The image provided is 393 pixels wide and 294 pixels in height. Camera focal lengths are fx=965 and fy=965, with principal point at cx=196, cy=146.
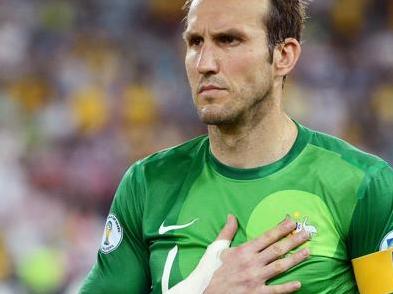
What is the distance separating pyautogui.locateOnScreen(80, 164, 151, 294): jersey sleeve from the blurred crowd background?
4.04 metres

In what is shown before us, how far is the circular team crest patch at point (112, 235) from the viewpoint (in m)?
3.01

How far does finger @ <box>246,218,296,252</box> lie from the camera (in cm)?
273

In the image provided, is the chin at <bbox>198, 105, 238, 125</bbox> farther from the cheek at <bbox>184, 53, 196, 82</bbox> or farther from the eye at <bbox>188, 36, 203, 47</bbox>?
the eye at <bbox>188, 36, 203, 47</bbox>

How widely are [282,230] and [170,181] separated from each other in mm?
448

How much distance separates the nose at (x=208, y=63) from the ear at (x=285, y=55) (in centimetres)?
21

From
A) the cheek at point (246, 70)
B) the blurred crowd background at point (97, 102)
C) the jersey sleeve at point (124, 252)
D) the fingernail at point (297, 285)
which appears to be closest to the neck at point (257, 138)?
the cheek at point (246, 70)

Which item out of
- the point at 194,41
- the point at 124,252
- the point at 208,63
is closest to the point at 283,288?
the point at 124,252

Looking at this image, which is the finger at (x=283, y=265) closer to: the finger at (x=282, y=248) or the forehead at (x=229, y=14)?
the finger at (x=282, y=248)

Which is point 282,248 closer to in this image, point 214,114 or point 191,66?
point 214,114

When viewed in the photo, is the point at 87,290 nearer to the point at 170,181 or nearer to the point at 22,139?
the point at 170,181

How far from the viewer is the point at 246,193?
2.87 metres

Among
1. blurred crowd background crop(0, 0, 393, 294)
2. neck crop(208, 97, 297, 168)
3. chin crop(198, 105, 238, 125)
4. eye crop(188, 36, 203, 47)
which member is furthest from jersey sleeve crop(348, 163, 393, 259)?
blurred crowd background crop(0, 0, 393, 294)

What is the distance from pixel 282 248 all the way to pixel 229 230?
0.56ft

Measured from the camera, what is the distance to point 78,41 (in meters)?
9.50
